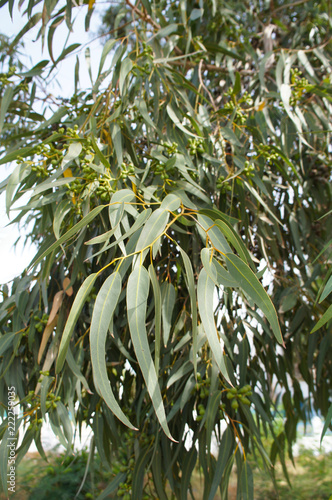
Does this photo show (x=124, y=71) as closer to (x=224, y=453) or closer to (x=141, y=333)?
(x=141, y=333)

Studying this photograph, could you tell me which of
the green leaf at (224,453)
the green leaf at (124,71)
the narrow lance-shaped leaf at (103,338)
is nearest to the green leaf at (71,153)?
the green leaf at (124,71)

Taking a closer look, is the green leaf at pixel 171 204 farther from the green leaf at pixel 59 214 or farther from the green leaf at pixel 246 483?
the green leaf at pixel 246 483

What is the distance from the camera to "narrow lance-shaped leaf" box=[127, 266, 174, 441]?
1.82ft

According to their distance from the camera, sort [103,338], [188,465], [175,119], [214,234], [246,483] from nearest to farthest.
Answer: [103,338] < [214,234] < [246,483] < [188,465] < [175,119]

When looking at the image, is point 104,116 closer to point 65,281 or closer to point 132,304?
point 65,281

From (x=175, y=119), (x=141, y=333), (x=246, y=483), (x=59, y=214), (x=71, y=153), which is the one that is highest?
(x=175, y=119)

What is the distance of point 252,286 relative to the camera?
60 cm

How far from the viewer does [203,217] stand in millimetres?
745

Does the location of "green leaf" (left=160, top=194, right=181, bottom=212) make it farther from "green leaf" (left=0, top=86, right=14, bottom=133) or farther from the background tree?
"green leaf" (left=0, top=86, right=14, bottom=133)

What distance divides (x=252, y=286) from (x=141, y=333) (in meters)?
0.18

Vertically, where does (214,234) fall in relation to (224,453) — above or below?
above

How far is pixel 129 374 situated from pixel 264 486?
180 centimetres

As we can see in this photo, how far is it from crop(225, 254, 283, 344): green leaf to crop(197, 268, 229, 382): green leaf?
4cm

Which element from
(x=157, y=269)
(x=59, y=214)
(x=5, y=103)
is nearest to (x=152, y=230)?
(x=59, y=214)
